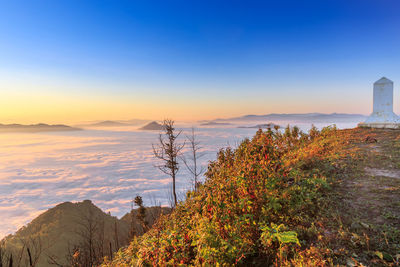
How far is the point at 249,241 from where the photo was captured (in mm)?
3820

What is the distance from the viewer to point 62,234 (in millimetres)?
31688

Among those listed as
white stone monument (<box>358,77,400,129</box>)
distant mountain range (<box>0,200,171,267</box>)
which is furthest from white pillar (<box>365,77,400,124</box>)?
distant mountain range (<box>0,200,171,267</box>)

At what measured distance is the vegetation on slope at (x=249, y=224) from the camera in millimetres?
3139

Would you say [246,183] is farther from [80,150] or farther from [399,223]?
[80,150]

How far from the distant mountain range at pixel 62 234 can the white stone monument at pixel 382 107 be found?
26.4 meters

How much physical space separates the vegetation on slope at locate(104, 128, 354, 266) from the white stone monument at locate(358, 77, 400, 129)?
14.0 meters

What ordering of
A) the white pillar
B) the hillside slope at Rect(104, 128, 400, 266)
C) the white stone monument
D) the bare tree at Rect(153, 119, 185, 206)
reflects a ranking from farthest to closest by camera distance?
1. the bare tree at Rect(153, 119, 185, 206)
2. the white pillar
3. the white stone monument
4. the hillside slope at Rect(104, 128, 400, 266)

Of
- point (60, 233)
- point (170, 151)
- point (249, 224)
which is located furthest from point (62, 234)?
point (249, 224)

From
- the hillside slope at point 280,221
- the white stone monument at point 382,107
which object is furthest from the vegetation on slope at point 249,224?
the white stone monument at point 382,107

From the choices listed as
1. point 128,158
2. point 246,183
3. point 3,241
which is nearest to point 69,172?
point 128,158

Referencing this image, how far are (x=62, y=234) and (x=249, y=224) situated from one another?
38.6m

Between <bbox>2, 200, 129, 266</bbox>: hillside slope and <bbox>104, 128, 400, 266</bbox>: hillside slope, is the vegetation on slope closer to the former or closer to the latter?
<bbox>104, 128, 400, 266</bbox>: hillside slope

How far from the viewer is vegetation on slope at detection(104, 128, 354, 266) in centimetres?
314

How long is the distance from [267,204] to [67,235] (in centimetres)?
3833
